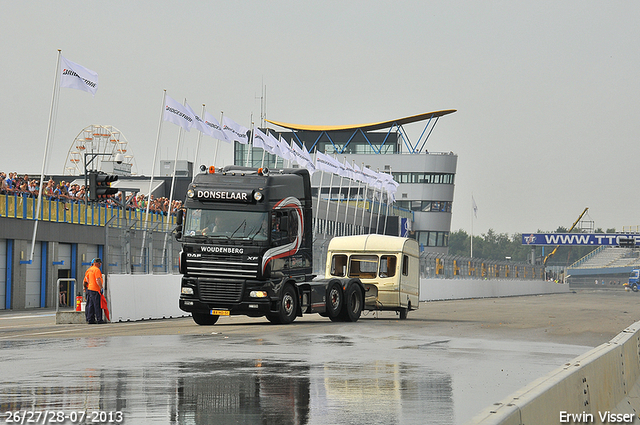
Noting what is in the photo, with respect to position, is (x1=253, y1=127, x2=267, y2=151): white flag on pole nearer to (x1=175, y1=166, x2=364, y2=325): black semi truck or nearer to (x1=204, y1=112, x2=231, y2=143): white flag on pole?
(x1=204, y1=112, x2=231, y2=143): white flag on pole

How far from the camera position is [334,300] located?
2428 cm

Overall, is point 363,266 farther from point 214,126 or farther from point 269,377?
point 269,377

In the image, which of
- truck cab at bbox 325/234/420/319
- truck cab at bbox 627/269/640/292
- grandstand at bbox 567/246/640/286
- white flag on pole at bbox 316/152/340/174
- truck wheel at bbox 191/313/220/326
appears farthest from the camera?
grandstand at bbox 567/246/640/286

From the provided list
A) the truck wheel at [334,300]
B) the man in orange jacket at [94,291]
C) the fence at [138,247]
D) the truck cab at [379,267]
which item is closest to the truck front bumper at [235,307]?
the truck wheel at [334,300]

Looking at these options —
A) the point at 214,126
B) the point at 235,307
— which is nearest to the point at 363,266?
the point at 235,307

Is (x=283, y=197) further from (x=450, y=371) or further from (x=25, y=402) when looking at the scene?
(x=25, y=402)

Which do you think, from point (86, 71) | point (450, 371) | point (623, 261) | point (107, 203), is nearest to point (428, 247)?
point (623, 261)

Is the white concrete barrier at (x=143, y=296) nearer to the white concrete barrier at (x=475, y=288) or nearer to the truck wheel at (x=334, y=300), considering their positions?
the truck wheel at (x=334, y=300)

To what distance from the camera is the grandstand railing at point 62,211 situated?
35.5 m

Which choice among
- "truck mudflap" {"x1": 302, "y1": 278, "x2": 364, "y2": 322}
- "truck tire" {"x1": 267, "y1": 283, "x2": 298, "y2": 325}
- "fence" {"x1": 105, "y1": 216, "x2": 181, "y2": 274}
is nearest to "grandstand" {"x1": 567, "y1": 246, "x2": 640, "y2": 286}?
"fence" {"x1": 105, "y1": 216, "x2": 181, "y2": 274}

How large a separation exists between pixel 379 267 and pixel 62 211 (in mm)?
17463

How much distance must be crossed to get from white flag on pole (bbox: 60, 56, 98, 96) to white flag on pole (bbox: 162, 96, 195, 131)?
4093mm

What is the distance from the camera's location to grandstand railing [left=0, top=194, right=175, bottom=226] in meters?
35.5

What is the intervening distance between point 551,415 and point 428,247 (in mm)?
112692
